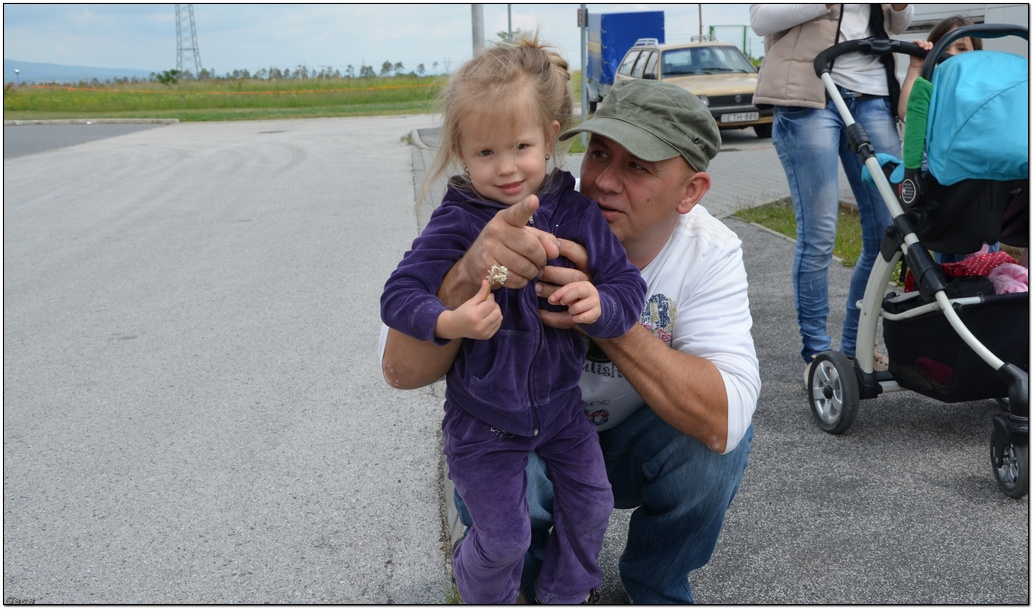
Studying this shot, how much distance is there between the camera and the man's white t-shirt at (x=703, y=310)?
7.39 feet

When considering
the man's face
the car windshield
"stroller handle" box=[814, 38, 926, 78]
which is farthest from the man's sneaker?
the car windshield

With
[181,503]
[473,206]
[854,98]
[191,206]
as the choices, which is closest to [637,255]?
[473,206]

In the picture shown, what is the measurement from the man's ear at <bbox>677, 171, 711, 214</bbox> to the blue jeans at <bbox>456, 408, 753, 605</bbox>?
1.84 ft

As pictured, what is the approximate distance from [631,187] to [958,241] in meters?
1.66

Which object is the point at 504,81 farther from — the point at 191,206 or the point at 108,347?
the point at 191,206

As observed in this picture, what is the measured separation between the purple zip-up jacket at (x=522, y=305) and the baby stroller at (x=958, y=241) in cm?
166

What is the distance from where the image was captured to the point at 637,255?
7.51 ft

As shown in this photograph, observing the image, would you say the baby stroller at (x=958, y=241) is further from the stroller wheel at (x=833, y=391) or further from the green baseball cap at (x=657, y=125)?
the green baseball cap at (x=657, y=125)

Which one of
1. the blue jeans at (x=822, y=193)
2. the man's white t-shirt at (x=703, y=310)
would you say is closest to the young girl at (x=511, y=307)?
the man's white t-shirt at (x=703, y=310)

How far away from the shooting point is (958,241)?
10.6ft

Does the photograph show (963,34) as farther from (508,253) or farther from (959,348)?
(508,253)

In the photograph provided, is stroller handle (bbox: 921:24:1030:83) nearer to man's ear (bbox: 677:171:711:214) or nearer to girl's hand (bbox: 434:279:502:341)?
man's ear (bbox: 677:171:711:214)

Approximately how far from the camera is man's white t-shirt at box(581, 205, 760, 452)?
2.25m

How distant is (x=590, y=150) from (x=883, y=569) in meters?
1.59
